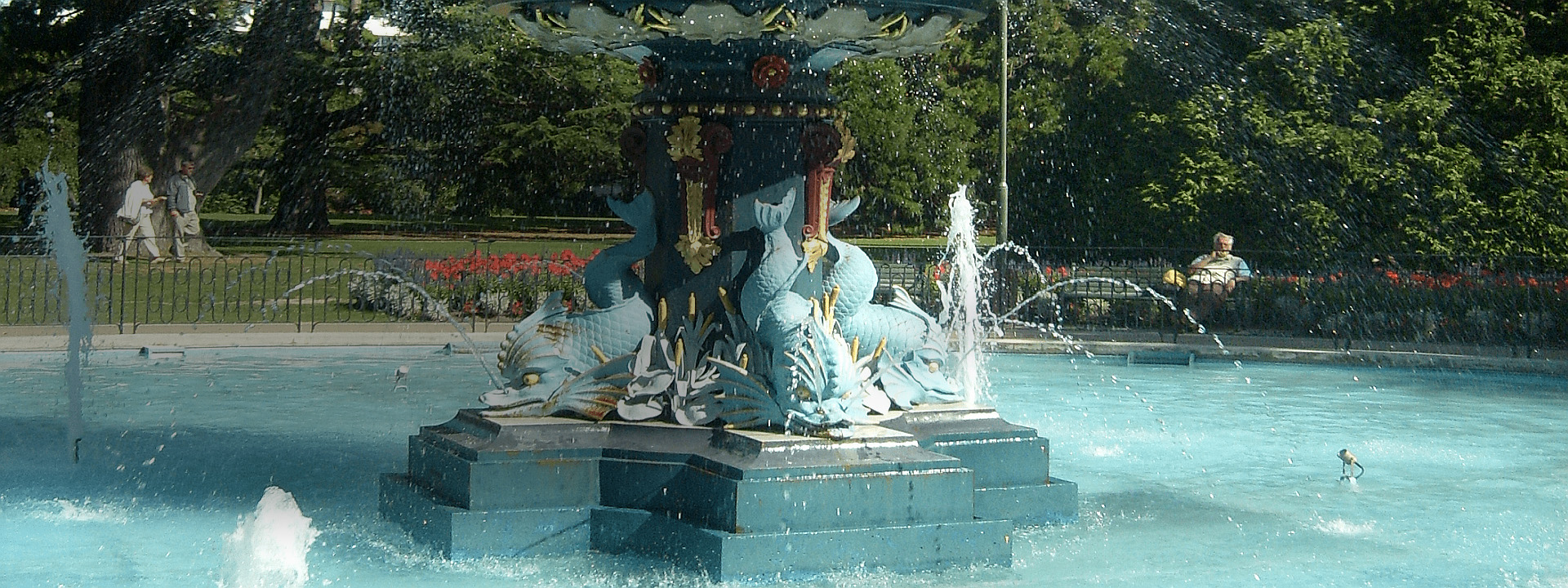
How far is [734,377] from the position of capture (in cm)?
779

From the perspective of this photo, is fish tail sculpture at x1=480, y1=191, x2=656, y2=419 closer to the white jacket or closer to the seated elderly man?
the seated elderly man

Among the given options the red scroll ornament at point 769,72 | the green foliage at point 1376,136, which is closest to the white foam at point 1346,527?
the red scroll ornament at point 769,72

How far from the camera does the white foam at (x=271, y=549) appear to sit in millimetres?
6820

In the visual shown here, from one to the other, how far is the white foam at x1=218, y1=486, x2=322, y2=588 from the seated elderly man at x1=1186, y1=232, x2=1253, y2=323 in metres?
13.4

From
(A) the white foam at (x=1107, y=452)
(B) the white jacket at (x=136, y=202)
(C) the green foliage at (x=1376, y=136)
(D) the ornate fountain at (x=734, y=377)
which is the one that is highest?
(C) the green foliage at (x=1376, y=136)

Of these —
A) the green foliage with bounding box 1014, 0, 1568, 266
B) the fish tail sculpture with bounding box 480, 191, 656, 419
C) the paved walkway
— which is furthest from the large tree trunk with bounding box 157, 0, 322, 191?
the fish tail sculpture with bounding box 480, 191, 656, 419

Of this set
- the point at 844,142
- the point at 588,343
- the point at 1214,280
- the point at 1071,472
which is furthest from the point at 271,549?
the point at 1214,280

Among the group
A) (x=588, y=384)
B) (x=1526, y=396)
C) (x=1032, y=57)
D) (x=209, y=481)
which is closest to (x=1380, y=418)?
(x=1526, y=396)

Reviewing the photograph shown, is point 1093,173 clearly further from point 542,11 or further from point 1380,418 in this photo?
point 542,11

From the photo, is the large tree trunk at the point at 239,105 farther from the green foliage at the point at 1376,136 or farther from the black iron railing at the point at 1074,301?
the green foliage at the point at 1376,136

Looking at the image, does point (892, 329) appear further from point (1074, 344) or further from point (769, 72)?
point (1074, 344)

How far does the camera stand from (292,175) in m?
44.4

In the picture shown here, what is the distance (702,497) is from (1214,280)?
1289 centimetres

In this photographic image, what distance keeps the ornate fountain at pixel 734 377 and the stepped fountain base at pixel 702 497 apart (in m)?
0.01
